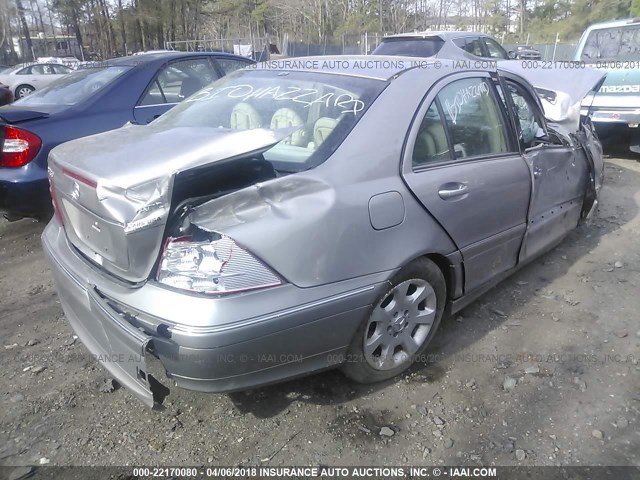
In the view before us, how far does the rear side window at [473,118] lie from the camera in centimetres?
276

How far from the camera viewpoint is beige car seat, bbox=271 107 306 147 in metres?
2.44

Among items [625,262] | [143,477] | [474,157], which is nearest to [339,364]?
[143,477]

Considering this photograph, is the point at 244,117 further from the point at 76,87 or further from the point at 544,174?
the point at 76,87

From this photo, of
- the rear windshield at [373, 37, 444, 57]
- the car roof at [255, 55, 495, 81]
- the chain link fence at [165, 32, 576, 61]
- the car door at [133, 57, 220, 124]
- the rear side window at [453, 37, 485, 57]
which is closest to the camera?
the car roof at [255, 55, 495, 81]

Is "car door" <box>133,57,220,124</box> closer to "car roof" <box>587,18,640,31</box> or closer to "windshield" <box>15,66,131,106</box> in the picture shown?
"windshield" <box>15,66,131,106</box>

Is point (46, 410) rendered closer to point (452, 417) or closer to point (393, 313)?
point (393, 313)

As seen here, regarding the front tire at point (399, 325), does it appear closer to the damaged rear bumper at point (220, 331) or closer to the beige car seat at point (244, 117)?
the damaged rear bumper at point (220, 331)

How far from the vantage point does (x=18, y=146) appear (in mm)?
4027

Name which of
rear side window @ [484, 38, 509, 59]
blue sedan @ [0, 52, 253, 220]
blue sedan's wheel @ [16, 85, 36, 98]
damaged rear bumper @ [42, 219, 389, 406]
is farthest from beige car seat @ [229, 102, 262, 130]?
blue sedan's wheel @ [16, 85, 36, 98]

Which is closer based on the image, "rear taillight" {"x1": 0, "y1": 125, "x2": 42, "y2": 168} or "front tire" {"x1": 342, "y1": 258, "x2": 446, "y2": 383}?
"front tire" {"x1": 342, "y1": 258, "x2": 446, "y2": 383}

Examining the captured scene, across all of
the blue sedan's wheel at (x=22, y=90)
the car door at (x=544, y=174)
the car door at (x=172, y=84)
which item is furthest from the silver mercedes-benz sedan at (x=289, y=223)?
the blue sedan's wheel at (x=22, y=90)

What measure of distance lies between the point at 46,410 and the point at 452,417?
1970 mm

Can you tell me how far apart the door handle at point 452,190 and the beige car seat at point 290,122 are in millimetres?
748

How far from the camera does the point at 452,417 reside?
7.86 ft
